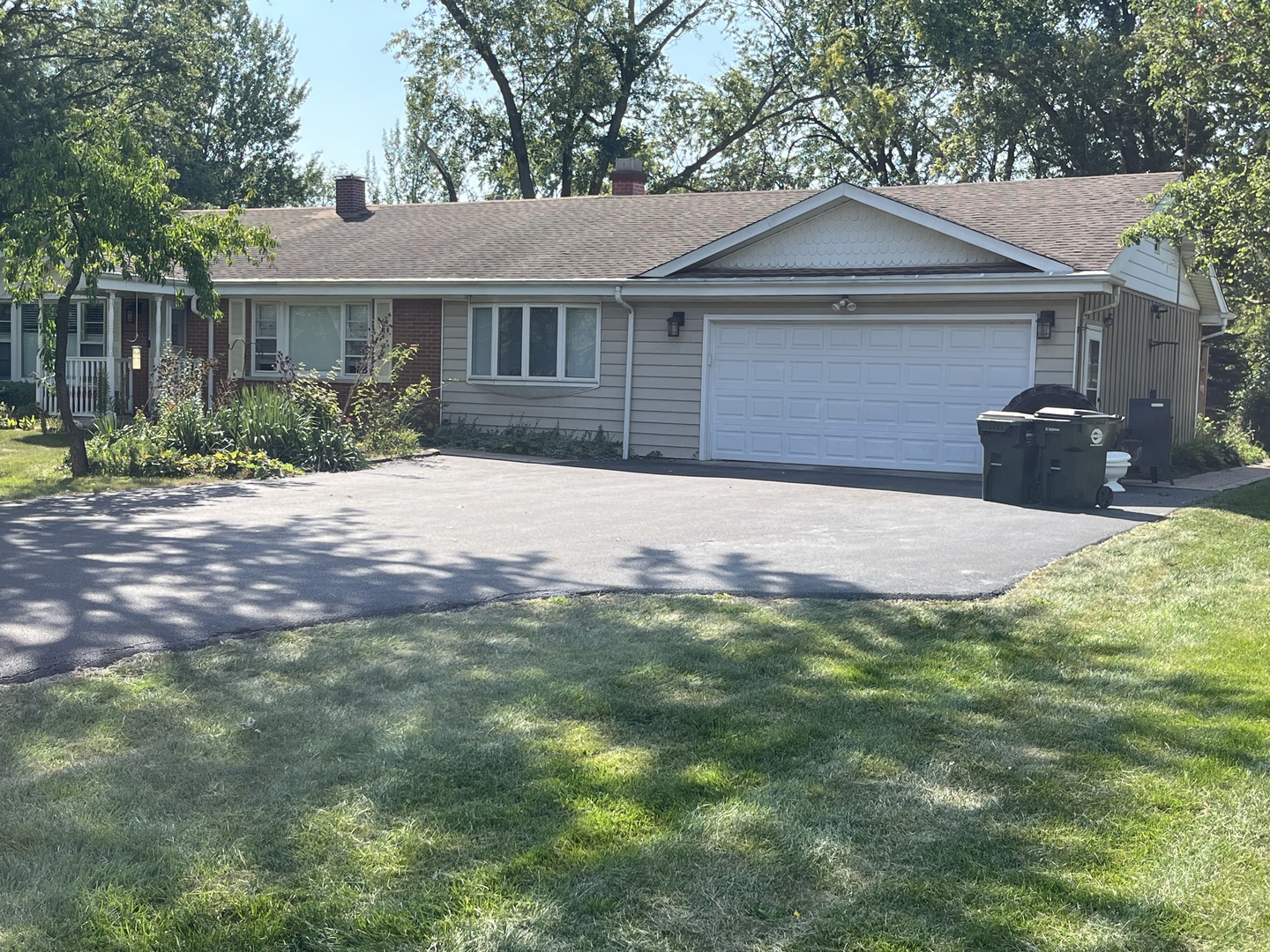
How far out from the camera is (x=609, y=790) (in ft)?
14.4

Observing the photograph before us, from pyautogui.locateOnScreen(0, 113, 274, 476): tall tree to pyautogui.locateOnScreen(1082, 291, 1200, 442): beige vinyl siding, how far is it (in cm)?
1115

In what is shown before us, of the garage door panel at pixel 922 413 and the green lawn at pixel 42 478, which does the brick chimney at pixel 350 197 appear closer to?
the green lawn at pixel 42 478

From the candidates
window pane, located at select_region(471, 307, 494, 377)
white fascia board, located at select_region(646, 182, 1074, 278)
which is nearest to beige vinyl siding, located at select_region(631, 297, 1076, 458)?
white fascia board, located at select_region(646, 182, 1074, 278)

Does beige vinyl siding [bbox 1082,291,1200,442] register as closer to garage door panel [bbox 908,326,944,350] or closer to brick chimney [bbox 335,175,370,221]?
garage door panel [bbox 908,326,944,350]

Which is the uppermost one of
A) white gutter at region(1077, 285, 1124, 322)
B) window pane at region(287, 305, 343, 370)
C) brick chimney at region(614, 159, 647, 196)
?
brick chimney at region(614, 159, 647, 196)

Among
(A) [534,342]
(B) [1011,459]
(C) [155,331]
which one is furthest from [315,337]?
(B) [1011,459]

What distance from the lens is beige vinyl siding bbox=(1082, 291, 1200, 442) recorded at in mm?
17906

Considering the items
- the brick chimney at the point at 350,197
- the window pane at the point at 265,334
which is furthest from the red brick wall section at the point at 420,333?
the brick chimney at the point at 350,197

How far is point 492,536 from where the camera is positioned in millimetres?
10156

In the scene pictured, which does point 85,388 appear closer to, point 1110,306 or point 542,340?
point 542,340

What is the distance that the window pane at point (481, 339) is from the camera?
816 inches

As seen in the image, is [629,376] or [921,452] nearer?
[921,452]

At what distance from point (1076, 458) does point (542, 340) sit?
9607mm

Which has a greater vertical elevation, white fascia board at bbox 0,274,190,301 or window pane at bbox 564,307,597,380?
white fascia board at bbox 0,274,190,301
